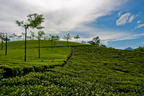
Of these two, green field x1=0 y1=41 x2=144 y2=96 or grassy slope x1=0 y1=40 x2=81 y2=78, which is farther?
grassy slope x1=0 y1=40 x2=81 y2=78

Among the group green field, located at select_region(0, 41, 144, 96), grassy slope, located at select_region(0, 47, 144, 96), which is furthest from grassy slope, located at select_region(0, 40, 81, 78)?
grassy slope, located at select_region(0, 47, 144, 96)

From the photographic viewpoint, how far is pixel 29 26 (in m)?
39.9

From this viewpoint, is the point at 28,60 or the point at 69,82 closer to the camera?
the point at 69,82

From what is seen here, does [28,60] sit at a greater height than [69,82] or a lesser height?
lesser

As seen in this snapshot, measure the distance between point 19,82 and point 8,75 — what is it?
16.2 ft

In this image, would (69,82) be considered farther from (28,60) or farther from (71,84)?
(28,60)

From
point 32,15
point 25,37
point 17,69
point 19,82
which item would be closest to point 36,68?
point 17,69

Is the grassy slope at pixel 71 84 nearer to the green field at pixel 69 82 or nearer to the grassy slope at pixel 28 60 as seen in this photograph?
the green field at pixel 69 82

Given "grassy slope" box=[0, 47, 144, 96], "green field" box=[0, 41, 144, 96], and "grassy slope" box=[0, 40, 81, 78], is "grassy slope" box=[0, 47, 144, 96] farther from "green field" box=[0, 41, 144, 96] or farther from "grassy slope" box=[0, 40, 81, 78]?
"grassy slope" box=[0, 40, 81, 78]

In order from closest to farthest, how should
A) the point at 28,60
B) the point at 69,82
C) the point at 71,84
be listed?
the point at 71,84, the point at 69,82, the point at 28,60

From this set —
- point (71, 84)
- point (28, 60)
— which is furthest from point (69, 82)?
point (28, 60)

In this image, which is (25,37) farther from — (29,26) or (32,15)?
(32,15)

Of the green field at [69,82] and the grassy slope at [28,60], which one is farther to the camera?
the grassy slope at [28,60]

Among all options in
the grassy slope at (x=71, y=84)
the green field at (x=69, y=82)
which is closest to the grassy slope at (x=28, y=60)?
the green field at (x=69, y=82)
